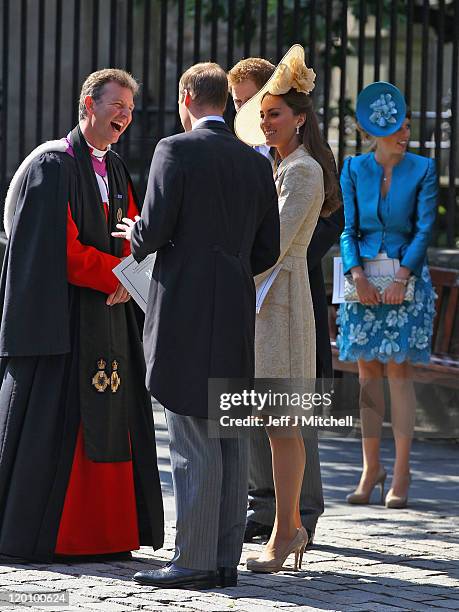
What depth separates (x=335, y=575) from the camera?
5.45m

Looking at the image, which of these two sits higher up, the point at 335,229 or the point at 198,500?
the point at 335,229

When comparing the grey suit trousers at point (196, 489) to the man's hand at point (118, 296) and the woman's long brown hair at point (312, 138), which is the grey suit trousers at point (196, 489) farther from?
the woman's long brown hair at point (312, 138)

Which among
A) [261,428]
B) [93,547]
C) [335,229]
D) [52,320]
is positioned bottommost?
[93,547]

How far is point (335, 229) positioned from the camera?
6156 millimetres

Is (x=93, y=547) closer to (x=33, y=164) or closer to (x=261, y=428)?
(x=261, y=428)

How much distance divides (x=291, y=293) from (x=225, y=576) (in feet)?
3.60

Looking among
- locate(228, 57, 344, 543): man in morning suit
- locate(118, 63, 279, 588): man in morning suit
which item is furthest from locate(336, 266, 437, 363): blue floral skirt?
locate(118, 63, 279, 588): man in morning suit

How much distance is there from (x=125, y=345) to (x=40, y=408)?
0.44m

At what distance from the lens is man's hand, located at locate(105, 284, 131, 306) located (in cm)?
563

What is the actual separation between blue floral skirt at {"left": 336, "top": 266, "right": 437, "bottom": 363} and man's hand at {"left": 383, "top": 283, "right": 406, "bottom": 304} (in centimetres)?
9

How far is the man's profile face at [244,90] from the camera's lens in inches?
239

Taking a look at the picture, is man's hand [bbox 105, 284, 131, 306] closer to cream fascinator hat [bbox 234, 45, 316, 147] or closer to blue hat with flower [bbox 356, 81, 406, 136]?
cream fascinator hat [bbox 234, 45, 316, 147]

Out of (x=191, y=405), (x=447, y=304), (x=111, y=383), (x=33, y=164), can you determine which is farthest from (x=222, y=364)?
(x=447, y=304)

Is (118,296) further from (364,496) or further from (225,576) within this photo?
(364,496)
